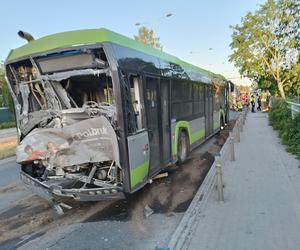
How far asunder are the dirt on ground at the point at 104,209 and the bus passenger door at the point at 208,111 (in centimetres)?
517

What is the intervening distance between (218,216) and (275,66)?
1199 inches

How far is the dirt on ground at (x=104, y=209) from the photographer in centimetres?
564

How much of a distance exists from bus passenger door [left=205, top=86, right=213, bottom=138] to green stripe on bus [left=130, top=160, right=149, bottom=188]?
7.03 metres

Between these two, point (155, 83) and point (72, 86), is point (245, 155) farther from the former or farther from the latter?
point (72, 86)

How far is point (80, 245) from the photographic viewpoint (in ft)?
15.8

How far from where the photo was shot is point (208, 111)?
1341 centimetres

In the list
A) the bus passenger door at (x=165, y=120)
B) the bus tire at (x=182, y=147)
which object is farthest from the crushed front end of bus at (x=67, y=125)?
the bus tire at (x=182, y=147)

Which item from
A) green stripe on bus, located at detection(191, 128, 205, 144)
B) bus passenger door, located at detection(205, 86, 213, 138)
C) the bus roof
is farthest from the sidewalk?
bus passenger door, located at detection(205, 86, 213, 138)

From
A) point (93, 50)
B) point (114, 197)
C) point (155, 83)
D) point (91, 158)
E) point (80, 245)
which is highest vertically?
point (93, 50)

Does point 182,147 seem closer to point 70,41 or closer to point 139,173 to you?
point 139,173

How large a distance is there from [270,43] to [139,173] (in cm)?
3020

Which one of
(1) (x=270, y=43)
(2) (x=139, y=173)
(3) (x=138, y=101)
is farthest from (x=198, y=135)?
(1) (x=270, y=43)

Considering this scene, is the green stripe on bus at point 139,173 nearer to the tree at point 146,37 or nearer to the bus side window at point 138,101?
the bus side window at point 138,101

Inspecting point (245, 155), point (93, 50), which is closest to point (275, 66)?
point (245, 155)
